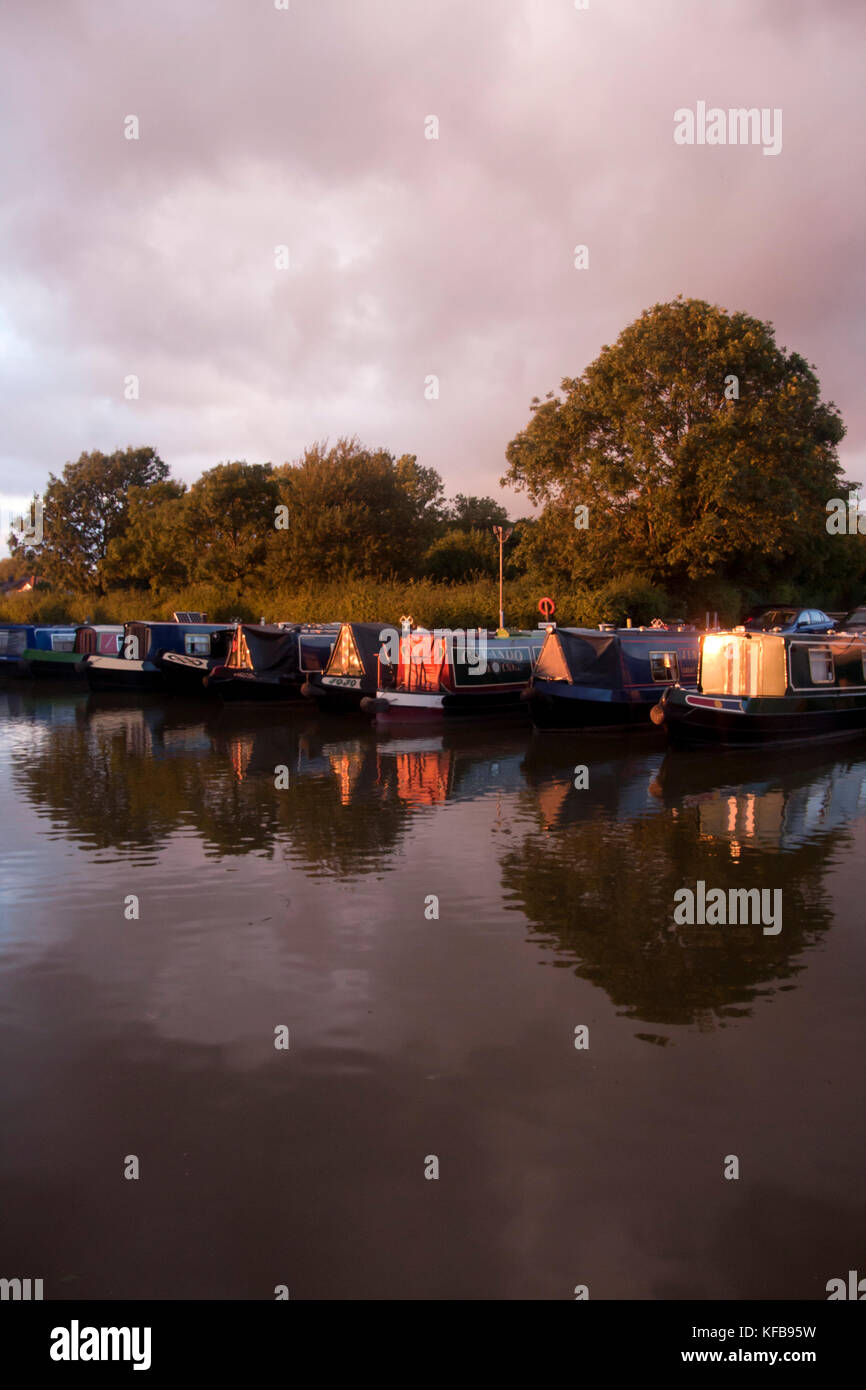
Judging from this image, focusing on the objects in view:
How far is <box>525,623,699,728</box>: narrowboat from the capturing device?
70.4 feet

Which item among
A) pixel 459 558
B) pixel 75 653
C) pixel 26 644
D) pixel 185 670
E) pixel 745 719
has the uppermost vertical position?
pixel 459 558

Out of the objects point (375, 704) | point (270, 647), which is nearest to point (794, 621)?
point (375, 704)

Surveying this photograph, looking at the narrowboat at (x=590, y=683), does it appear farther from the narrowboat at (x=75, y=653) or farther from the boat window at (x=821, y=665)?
the narrowboat at (x=75, y=653)

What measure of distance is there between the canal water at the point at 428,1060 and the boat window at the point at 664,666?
34.6 ft

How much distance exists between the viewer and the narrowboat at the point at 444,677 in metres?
22.7

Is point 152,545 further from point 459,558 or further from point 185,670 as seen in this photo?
point 185,670

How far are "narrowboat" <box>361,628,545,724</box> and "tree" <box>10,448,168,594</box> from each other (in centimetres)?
3878

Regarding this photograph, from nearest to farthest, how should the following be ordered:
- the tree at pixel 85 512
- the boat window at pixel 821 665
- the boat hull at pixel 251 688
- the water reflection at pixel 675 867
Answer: the water reflection at pixel 675 867, the boat window at pixel 821 665, the boat hull at pixel 251 688, the tree at pixel 85 512

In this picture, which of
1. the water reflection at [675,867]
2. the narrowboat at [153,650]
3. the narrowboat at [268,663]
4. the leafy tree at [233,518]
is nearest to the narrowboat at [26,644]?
the narrowboat at [153,650]

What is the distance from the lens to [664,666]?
23031 mm

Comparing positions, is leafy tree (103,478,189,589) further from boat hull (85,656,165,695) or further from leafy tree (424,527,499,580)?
boat hull (85,656,165,695)

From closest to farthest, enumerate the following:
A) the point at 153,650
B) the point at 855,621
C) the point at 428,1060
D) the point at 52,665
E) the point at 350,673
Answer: the point at 428,1060 → the point at 350,673 → the point at 153,650 → the point at 52,665 → the point at 855,621

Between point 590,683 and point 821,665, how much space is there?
4.87 meters

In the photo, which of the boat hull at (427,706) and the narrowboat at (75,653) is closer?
the boat hull at (427,706)
